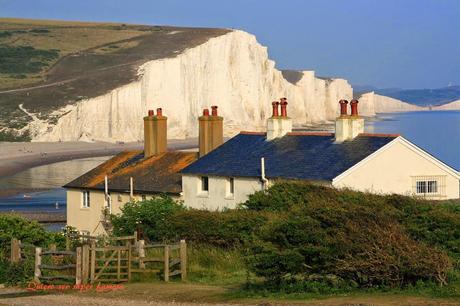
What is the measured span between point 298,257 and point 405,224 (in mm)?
1895

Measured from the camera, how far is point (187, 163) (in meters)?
33.1

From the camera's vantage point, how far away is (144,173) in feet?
109

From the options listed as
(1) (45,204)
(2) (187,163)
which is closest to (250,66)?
(1) (45,204)

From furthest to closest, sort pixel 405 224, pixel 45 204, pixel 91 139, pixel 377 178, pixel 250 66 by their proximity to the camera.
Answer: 1. pixel 250 66
2. pixel 91 139
3. pixel 45 204
4. pixel 377 178
5. pixel 405 224

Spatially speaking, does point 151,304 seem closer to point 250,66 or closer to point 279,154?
point 279,154

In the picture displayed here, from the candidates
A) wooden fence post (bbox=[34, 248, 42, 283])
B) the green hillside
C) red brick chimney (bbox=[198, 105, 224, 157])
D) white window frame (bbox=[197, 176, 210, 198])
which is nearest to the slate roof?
red brick chimney (bbox=[198, 105, 224, 157])

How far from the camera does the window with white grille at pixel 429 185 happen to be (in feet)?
93.7

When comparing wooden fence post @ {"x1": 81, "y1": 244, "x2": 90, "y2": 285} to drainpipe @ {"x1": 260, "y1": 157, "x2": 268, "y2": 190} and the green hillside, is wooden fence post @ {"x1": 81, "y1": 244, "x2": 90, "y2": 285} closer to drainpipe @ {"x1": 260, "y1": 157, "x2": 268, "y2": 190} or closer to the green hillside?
drainpipe @ {"x1": 260, "y1": 157, "x2": 268, "y2": 190}

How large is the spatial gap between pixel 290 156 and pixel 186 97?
291 ft

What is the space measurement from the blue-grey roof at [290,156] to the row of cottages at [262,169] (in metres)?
0.03

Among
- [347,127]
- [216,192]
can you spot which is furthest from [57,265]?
[347,127]

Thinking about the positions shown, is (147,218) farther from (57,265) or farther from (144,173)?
(144,173)

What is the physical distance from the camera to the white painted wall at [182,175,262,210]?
28938 millimetres

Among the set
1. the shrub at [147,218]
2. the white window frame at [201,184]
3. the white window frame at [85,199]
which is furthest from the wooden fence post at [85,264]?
the white window frame at [85,199]
